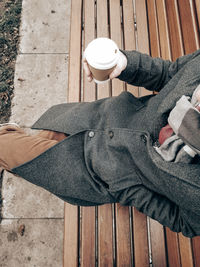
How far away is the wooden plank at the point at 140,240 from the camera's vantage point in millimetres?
1383

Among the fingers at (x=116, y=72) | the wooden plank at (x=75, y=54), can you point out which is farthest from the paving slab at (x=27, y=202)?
the fingers at (x=116, y=72)

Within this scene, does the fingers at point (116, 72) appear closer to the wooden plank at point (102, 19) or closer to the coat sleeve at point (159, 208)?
the coat sleeve at point (159, 208)

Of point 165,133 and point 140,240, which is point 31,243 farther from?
point 165,133

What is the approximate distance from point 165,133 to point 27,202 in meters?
1.37

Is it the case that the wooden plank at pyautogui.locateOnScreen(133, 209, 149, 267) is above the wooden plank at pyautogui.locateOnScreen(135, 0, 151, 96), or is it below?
below

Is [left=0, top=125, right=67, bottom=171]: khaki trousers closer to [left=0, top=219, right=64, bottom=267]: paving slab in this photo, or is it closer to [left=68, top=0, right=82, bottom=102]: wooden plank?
[left=68, top=0, right=82, bottom=102]: wooden plank

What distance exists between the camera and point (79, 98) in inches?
63.9

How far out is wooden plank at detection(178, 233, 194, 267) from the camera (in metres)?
1.25

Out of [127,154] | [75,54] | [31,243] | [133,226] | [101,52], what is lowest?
[31,243]

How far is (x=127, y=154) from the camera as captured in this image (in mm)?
1184

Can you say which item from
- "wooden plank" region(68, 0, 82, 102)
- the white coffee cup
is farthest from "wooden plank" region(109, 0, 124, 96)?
the white coffee cup

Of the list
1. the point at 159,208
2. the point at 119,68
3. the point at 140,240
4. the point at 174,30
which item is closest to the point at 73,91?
A: the point at 119,68

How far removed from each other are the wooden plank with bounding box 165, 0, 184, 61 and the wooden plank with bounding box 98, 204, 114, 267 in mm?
1135

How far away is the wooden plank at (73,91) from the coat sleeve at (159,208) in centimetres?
42
